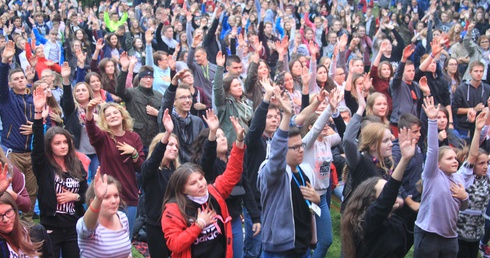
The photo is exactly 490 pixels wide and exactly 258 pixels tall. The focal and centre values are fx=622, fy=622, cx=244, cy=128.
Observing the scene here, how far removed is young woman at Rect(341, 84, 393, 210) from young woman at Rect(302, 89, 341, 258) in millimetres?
265

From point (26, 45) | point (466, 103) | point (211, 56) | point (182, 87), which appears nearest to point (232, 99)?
point (182, 87)

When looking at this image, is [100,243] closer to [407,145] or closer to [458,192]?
[407,145]

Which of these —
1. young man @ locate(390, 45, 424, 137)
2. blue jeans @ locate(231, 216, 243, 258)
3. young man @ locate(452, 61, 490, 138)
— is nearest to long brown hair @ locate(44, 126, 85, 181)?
blue jeans @ locate(231, 216, 243, 258)

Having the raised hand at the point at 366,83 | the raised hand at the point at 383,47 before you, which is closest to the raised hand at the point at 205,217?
the raised hand at the point at 366,83

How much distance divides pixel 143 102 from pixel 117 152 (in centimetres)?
228

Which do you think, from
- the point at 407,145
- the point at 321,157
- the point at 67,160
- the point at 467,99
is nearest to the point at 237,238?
the point at 321,157

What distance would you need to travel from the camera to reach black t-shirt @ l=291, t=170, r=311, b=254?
493 cm

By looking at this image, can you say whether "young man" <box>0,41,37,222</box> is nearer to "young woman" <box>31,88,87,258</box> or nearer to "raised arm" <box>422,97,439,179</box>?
"young woman" <box>31,88,87,258</box>

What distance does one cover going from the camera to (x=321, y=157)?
240 inches

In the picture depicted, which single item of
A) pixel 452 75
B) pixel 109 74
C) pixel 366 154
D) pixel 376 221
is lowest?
pixel 109 74

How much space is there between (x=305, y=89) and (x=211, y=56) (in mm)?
5709

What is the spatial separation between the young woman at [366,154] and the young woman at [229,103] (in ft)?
6.53

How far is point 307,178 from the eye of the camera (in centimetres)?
512

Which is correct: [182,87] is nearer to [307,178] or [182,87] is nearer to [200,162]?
[200,162]
